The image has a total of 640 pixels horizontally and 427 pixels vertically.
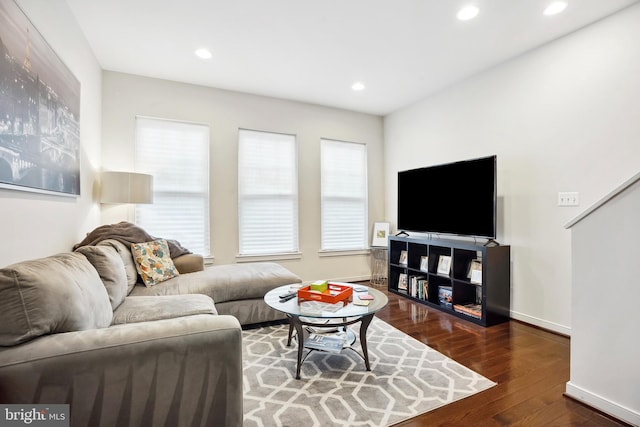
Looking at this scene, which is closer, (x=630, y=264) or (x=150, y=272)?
(x=630, y=264)

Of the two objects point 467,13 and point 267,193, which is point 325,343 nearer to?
point 267,193

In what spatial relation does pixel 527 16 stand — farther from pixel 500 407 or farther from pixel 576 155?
pixel 500 407

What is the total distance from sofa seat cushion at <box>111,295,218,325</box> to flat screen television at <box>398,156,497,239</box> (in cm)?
268

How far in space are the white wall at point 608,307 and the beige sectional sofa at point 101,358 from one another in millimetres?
1936

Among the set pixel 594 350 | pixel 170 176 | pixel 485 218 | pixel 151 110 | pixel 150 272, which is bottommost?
pixel 594 350

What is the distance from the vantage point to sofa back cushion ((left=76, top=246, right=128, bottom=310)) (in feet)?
6.15

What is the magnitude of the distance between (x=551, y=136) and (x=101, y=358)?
144 inches

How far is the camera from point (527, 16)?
7.89 ft

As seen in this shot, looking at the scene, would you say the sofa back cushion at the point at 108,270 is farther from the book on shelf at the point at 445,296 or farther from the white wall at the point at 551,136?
the white wall at the point at 551,136

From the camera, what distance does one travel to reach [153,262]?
8.84 ft

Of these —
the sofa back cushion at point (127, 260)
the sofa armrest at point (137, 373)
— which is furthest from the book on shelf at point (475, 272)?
the sofa back cushion at point (127, 260)

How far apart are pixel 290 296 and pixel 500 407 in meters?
1.46


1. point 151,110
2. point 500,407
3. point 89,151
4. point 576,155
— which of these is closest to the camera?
point 500,407

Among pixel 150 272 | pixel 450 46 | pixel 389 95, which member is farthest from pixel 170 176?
pixel 450 46
